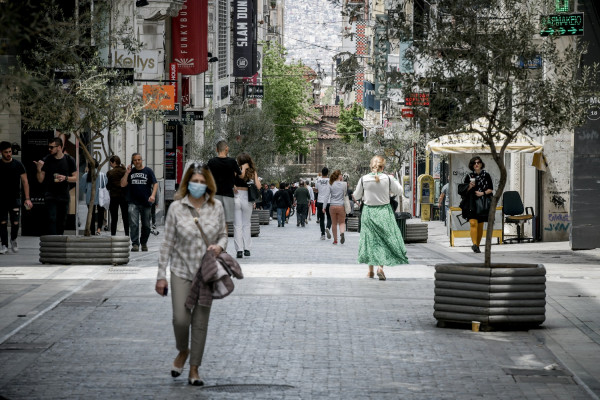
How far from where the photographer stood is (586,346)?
10.1m

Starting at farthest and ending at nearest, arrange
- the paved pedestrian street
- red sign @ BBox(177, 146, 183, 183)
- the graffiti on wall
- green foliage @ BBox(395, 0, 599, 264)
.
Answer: red sign @ BBox(177, 146, 183, 183) → the graffiti on wall → green foliage @ BBox(395, 0, 599, 264) → the paved pedestrian street

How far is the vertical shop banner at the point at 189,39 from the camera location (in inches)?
1797

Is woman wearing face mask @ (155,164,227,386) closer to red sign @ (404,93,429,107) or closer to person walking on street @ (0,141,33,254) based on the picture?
red sign @ (404,93,429,107)

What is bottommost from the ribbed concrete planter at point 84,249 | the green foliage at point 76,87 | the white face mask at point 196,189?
the ribbed concrete planter at point 84,249

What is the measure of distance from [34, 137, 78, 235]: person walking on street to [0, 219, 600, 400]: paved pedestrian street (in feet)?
8.55

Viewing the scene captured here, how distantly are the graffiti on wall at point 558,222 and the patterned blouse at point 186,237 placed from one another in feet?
58.9

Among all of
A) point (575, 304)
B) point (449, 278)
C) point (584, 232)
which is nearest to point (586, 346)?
point (449, 278)

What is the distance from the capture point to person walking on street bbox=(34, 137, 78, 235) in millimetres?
18688

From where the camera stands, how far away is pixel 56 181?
1859 cm

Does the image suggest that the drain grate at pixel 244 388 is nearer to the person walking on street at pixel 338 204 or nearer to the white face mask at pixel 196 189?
the white face mask at pixel 196 189

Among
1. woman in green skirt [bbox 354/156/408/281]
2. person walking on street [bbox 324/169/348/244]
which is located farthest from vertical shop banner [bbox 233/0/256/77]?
woman in green skirt [bbox 354/156/408/281]

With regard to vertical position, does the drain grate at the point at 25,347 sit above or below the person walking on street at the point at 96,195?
below

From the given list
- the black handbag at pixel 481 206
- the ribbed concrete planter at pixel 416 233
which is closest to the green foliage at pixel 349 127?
the ribbed concrete planter at pixel 416 233

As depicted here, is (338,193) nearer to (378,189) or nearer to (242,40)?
(378,189)
